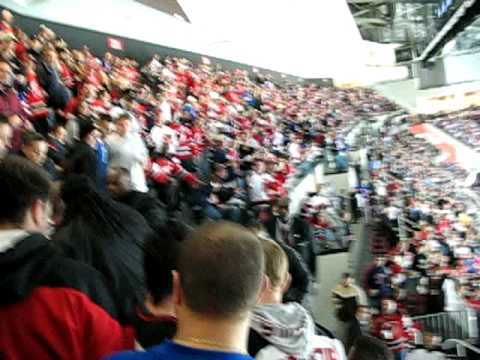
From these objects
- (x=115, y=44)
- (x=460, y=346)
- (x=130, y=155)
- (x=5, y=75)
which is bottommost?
(x=460, y=346)

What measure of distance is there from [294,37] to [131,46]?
28.5 ft

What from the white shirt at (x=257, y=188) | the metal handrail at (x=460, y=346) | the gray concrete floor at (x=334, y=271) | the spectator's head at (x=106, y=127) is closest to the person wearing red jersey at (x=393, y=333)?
the gray concrete floor at (x=334, y=271)

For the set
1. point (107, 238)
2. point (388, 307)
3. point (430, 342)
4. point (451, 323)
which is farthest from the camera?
point (451, 323)

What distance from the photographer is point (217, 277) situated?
3.96ft

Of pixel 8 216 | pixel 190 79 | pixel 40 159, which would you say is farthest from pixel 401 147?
pixel 8 216

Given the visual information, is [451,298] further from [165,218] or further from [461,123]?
[461,123]

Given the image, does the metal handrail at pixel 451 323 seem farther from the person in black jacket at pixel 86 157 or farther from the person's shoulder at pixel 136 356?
the person's shoulder at pixel 136 356

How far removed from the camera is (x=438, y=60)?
3156cm

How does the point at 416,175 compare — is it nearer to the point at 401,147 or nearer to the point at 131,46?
→ the point at 401,147

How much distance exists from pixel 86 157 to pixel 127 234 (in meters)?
2.67

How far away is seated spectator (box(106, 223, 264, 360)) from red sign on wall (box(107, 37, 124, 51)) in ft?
39.5

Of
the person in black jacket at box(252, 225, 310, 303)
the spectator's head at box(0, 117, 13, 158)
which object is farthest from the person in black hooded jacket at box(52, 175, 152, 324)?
the spectator's head at box(0, 117, 13, 158)

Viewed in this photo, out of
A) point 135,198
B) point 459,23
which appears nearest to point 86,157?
point 135,198

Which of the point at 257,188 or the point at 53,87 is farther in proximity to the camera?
the point at 257,188
